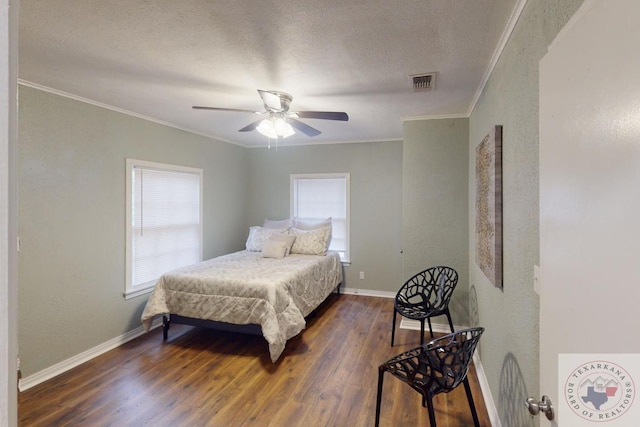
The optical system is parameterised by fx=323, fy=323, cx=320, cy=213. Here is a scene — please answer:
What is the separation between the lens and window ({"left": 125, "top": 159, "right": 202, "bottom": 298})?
3.47 metres

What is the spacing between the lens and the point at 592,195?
2.26 feet

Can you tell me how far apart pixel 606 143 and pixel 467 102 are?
104 inches

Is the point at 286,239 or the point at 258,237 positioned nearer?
the point at 286,239

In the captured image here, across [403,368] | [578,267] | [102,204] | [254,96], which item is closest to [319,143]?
[254,96]

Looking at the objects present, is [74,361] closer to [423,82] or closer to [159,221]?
[159,221]

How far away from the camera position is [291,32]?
5.85 feet

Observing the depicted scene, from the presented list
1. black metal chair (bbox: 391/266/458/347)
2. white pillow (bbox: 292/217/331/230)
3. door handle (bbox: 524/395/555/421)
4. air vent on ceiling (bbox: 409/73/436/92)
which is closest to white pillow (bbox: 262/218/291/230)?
white pillow (bbox: 292/217/331/230)

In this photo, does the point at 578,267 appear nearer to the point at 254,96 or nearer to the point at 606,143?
the point at 606,143

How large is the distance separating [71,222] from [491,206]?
11.1 feet

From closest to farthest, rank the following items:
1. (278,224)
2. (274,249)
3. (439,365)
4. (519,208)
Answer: (519,208) → (439,365) → (274,249) → (278,224)

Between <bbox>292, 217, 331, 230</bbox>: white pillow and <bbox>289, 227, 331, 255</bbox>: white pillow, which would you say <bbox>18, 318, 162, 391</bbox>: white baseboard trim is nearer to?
<bbox>289, 227, 331, 255</bbox>: white pillow

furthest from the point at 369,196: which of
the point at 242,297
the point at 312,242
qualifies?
the point at 242,297

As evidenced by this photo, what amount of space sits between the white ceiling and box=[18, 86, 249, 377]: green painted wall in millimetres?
300

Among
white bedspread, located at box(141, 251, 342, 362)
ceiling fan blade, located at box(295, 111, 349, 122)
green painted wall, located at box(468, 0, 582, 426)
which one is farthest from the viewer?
white bedspread, located at box(141, 251, 342, 362)
